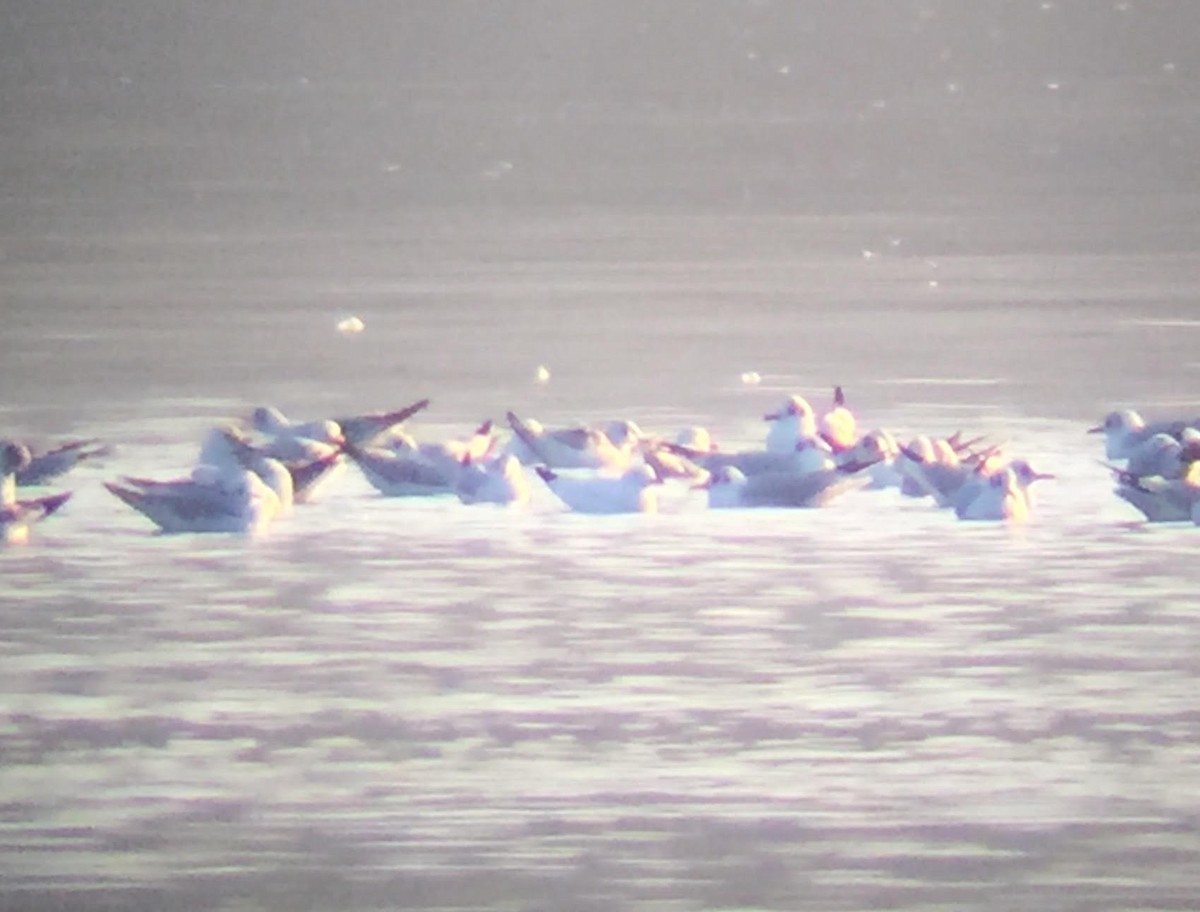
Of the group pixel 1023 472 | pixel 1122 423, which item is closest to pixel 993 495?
pixel 1023 472

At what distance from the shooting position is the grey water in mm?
2816

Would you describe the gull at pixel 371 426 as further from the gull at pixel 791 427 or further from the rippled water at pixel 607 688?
the gull at pixel 791 427

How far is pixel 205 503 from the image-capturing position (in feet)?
14.1

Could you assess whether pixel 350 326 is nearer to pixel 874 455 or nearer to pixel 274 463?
pixel 274 463

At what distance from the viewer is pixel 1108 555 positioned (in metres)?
4.10

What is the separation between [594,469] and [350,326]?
2049 mm

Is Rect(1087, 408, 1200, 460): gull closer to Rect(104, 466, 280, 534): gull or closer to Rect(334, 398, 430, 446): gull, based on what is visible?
Rect(334, 398, 430, 446): gull

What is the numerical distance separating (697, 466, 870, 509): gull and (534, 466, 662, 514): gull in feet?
0.39

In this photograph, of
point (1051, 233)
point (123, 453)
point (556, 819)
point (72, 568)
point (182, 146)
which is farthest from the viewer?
point (182, 146)

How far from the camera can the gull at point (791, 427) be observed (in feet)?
15.4

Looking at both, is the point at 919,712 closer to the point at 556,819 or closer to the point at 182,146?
the point at 556,819

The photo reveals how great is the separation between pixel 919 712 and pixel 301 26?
15023 mm

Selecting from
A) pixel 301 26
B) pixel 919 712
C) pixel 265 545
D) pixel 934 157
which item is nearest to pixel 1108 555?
pixel 919 712

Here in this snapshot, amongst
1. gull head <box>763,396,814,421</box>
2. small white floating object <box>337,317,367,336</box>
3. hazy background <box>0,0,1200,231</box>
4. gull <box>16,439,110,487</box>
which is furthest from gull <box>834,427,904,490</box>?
hazy background <box>0,0,1200,231</box>
